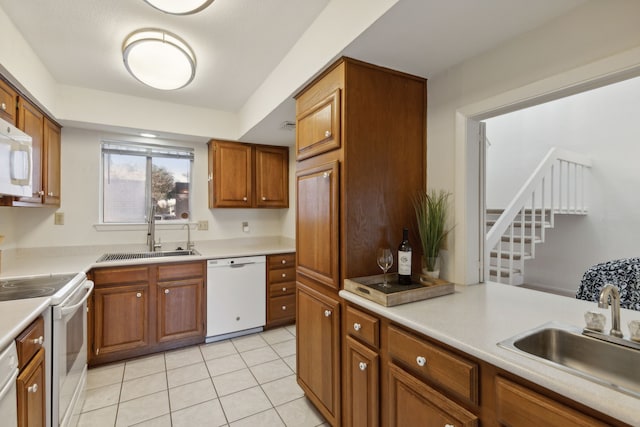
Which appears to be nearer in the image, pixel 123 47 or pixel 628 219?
pixel 123 47

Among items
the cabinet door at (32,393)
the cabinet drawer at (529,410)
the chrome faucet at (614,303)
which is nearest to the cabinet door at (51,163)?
the cabinet door at (32,393)

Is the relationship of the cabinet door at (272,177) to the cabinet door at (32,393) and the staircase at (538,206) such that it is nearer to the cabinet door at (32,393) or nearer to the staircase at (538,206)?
the cabinet door at (32,393)

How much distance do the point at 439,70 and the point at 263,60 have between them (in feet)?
4.07

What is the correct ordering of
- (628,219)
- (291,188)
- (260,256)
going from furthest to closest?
(291,188) → (628,219) → (260,256)

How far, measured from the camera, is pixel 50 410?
1.50 metres

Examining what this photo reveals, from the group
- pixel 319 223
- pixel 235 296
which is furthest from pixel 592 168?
pixel 235 296

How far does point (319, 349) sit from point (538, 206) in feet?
11.3

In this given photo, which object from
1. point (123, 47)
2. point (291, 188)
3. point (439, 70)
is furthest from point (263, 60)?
point (291, 188)

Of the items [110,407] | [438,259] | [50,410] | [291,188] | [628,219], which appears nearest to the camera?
[50,410]

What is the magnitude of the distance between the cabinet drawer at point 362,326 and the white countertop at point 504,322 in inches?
3.0

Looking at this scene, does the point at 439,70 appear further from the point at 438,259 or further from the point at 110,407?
the point at 110,407

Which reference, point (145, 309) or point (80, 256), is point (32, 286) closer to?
point (145, 309)

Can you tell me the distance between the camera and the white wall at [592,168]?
3398mm

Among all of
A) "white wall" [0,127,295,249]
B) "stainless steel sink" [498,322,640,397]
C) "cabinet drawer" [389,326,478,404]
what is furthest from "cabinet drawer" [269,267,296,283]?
"stainless steel sink" [498,322,640,397]
